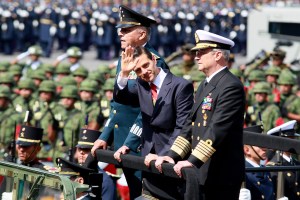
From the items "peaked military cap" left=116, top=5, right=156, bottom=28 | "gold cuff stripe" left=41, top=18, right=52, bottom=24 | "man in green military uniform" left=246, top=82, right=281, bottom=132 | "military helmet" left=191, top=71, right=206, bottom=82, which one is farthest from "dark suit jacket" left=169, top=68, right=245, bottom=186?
"gold cuff stripe" left=41, top=18, right=52, bottom=24

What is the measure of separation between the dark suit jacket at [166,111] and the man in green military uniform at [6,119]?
757cm

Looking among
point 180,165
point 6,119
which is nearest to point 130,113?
point 180,165

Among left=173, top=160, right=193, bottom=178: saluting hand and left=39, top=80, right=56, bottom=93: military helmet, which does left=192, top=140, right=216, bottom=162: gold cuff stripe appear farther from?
left=39, top=80, right=56, bottom=93: military helmet

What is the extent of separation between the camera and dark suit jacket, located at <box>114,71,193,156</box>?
314 inches

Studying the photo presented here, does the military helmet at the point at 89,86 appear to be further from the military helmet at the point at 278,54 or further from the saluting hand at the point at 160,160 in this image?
the saluting hand at the point at 160,160

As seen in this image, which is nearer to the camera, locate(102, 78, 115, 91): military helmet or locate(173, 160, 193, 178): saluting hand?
locate(173, 160, 193, 178): saluting hand

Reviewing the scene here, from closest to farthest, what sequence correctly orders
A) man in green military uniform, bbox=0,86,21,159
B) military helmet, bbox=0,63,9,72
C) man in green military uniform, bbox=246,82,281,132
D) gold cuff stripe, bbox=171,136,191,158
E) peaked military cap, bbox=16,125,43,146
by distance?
gold cuff stripe, bbox=171,136,191,158 → peaked military cap, bbox=16,125,43,146 → man in green military uniform, bbox=246,82,281,132 → man in green military uniform, bbox=0,86,21,159 → military helmet, bbox=0,63,9,72

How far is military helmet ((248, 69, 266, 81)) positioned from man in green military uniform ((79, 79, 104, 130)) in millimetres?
2337

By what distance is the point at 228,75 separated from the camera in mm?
7441

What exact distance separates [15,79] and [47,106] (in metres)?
3.38

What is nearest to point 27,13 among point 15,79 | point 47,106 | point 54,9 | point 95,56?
point 54,9

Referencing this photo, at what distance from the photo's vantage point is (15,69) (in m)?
20.9

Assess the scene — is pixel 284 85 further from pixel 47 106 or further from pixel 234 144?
pixel 234 144

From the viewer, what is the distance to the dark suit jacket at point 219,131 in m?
7.27
